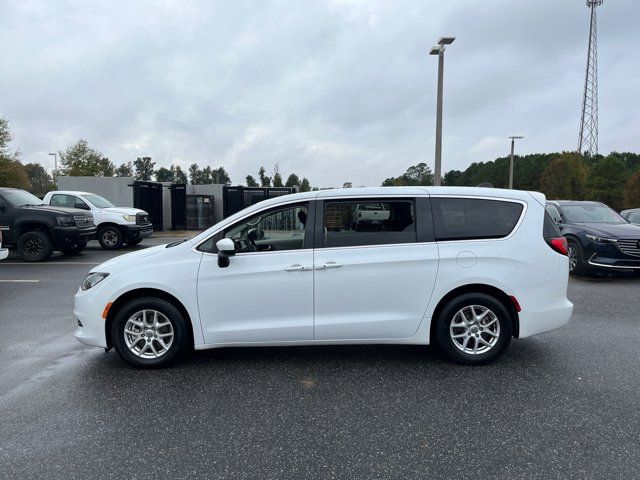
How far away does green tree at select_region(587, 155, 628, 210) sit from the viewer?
181ft

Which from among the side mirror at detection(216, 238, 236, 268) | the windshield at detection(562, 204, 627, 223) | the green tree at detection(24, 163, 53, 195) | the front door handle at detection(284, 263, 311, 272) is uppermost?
the green tree at detection(24, 163, 53, 195)

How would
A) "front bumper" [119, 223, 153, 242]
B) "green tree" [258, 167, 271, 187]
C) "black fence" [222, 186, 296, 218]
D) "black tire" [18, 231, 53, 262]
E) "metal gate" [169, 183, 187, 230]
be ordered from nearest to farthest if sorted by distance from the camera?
"black tire" [18, 231, 53, 262] → "front bumper" [119, 223, 153, 242] → "metal gate" [169, 183, 187, 230] → "black fence" [222, 186, 296, 218] → "green tree" [258, 167, 271, 187]

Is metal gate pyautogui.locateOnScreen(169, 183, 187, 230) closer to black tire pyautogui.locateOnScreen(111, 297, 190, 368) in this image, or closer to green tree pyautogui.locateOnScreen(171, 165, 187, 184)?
black tire pyautogui.locateOnScreen(111, 297, 190, 368)

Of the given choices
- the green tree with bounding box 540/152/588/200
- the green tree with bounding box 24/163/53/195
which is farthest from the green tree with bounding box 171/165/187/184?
the green tree with bounding box 540/152/588/200

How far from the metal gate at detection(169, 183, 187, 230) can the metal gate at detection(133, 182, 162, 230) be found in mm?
859

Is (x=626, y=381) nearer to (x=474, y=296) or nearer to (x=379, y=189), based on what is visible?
(x=474, y=296)

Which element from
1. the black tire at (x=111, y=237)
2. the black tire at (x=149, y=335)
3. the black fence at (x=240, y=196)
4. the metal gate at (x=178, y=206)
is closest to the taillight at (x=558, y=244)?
the black tire at (x=149, y=335)

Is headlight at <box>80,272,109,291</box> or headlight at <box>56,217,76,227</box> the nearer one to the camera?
headlight at <box>80,272,109,291</box>

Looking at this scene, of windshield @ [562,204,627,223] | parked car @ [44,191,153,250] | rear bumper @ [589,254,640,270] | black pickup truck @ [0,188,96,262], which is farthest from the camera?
parked car @ [44,191,153,250]

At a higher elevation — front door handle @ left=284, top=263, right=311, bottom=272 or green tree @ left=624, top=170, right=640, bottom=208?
green tree @ left=624, top=170, right=640, bottom=208

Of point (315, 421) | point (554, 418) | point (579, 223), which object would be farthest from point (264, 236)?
point (579, 223)

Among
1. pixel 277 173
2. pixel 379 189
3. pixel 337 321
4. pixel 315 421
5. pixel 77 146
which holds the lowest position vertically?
pixel 315 421

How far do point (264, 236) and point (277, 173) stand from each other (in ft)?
127

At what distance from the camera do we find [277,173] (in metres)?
42.7
